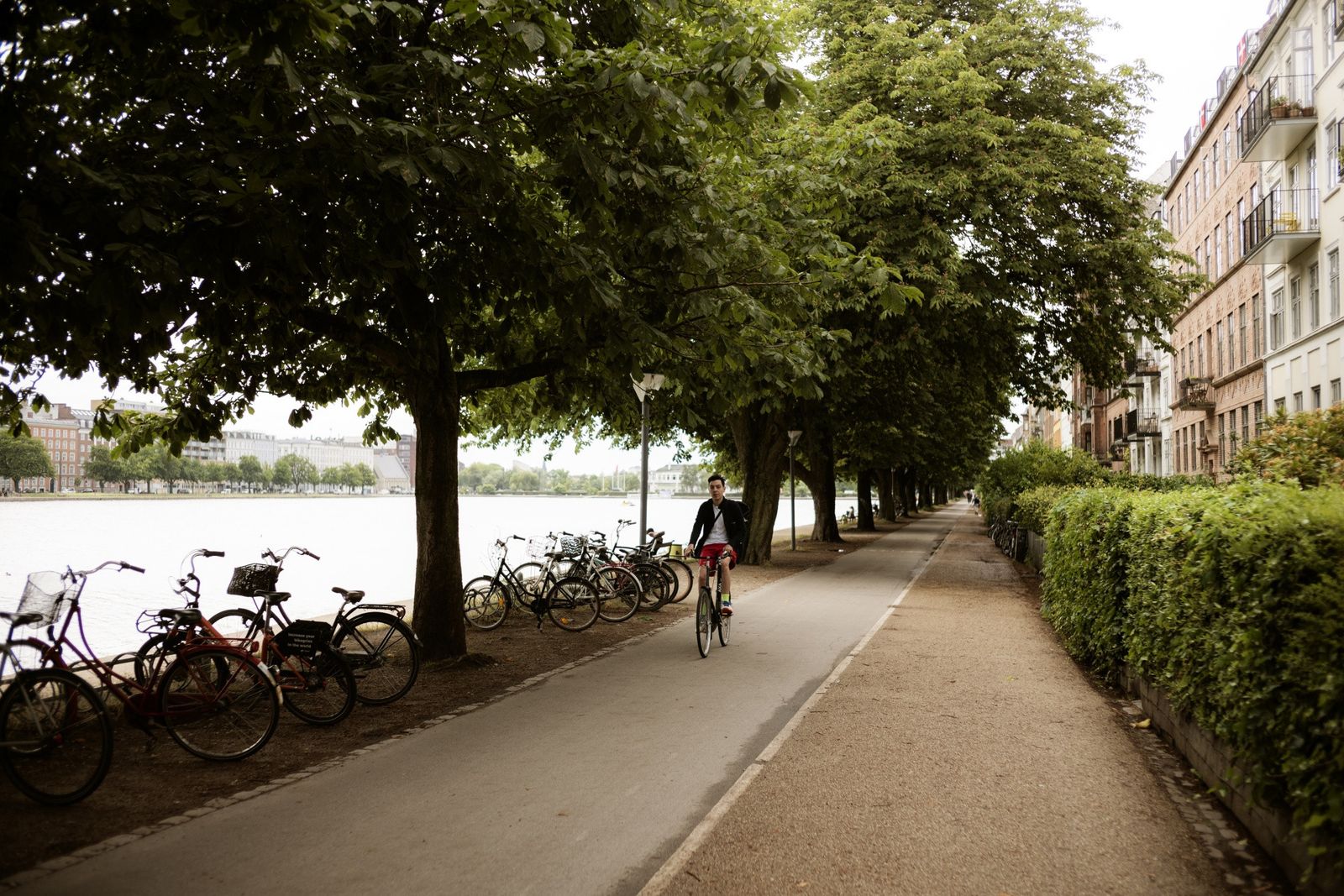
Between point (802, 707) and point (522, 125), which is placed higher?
point (522, 125)

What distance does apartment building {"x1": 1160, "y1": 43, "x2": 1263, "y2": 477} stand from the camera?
118 feet

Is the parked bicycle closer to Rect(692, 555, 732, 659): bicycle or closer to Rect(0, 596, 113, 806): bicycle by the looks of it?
Rect(692, 555, 732, 659): bicycle

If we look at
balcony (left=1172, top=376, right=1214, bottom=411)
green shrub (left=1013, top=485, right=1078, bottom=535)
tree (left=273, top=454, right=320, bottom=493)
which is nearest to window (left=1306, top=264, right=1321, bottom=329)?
balcony (left=1172, top=376, right=1214, bottom=411)

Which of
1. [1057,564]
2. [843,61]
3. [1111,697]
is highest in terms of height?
[843,61]

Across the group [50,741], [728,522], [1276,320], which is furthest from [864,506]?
[50,741]

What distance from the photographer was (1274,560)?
446 cm

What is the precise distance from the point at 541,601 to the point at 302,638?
216 inches

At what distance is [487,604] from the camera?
12703 mm

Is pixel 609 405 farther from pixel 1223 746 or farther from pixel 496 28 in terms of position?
pixel 1223 746

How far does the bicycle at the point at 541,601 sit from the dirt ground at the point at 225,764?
886 millimetres

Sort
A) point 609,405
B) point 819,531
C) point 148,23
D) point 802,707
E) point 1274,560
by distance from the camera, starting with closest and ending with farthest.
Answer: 1. point 1274,560
2. point 148,23
3. point 802,707
4. point 609,405
5. point 819,531

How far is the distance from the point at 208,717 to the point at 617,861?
3452 millimetres

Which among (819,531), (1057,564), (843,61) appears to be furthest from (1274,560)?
(819,531)

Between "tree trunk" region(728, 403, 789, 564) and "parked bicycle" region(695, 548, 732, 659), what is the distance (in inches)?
494
